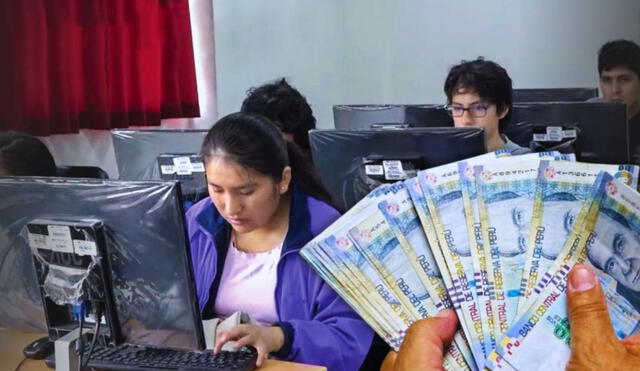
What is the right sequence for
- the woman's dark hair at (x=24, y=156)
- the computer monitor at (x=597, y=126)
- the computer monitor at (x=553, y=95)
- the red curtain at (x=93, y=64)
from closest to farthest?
the woman's dark hair at (x=24, y=156)
the computer monitor at (x=597, y=126)
the red curtain at (x=93, y=64)
the computer monitor at (x=553, y=95)

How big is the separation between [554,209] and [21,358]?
1071 millimetres

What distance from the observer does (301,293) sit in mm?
1589

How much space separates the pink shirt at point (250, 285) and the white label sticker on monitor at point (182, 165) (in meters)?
0.51

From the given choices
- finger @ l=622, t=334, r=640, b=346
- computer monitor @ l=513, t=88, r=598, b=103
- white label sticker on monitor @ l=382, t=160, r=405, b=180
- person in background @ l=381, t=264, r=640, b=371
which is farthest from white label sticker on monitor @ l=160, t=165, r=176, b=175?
computer monitor @ l=513, t=88, r=598, b=103

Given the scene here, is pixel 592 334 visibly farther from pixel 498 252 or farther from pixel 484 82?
pixel 484 82

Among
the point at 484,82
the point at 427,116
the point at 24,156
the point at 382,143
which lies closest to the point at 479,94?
the point at 484,82

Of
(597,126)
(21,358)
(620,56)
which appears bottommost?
(21,358)

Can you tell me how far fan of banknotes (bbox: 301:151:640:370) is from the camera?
0.94m

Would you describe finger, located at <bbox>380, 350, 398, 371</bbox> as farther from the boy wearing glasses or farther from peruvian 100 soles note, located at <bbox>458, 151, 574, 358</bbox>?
the boy wearing glasses

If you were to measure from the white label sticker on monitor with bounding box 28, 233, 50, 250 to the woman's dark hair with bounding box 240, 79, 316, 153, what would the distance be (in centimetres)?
143

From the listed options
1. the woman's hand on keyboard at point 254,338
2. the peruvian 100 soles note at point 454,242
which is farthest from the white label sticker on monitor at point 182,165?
the peruvian 100 soles note at point 454,242

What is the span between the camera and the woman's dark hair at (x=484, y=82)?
2.77 metres

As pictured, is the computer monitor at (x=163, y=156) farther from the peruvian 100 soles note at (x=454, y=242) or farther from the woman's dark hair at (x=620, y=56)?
the woman's dark hair at (x=620, y=56)

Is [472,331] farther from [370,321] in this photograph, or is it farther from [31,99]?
[31,99]
